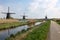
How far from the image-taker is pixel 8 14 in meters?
84.5

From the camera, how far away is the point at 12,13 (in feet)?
284

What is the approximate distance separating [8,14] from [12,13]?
2.71 metres
